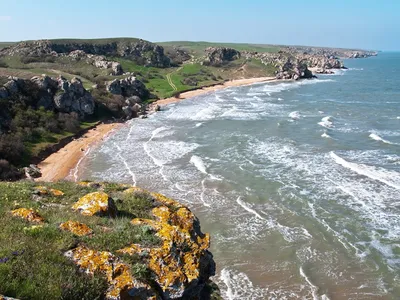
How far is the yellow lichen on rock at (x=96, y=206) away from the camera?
10.7 meters

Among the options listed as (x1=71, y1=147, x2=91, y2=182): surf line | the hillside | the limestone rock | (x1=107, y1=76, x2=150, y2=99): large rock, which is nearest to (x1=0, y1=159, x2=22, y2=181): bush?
the hillside

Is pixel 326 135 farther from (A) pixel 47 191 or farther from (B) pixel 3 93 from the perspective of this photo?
(B) pixel 3 93

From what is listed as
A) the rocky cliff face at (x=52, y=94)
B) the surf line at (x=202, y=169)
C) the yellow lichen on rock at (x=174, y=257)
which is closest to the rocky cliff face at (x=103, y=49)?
the rocky cliff face at (x=52, y=94)

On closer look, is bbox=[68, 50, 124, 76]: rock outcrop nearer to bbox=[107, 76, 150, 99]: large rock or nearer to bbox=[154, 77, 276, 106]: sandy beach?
bbox=[107, 76, 150, 99]: large rock

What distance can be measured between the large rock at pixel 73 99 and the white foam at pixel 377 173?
41490 millimetres

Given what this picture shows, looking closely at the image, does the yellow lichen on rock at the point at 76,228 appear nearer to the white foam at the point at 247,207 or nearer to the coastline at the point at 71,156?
the white foam at the point at 247,207

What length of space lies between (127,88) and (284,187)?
59503 millimetres

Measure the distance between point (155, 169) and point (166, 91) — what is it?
6325cm

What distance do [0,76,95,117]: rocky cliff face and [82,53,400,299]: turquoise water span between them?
330 inches

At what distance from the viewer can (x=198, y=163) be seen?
3734cm

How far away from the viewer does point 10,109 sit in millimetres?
48531

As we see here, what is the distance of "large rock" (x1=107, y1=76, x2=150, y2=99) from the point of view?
77.0 m

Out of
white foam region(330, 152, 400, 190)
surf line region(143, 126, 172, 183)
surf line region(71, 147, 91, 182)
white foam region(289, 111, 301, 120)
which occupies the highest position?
white foam region(289, 111, 301, 120)

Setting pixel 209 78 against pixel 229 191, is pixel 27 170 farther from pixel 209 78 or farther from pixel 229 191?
pixel 209 78
